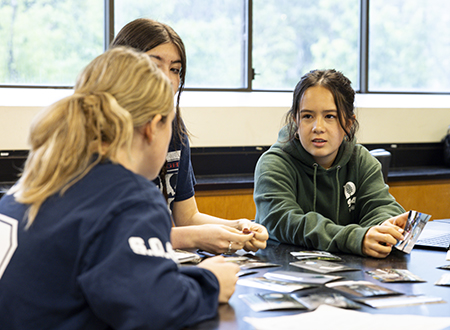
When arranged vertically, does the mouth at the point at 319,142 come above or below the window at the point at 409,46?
below

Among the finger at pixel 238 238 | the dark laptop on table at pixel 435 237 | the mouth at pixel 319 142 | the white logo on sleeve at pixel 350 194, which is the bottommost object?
the dark laptop on table at pixel 435 237

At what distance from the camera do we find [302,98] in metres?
1.89

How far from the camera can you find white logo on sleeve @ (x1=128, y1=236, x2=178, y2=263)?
79cm

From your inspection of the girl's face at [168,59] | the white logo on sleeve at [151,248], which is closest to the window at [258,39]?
the girl's face at [168,59]

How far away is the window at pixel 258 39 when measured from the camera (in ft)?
11.4

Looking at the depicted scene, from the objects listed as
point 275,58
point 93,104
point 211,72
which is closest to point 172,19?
point 211,72

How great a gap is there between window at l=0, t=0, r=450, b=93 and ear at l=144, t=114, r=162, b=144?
276 cm

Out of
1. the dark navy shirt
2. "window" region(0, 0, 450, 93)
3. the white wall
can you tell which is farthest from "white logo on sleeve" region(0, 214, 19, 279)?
"window" region(0, 0, 450, 93)

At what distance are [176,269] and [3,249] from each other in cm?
30

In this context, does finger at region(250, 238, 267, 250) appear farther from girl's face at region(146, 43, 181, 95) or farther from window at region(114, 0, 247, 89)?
window at region(114, 0, 247, 89)

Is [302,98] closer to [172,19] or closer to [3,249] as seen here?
[3,249]

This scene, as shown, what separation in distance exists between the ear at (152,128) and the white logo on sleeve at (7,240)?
28 cm

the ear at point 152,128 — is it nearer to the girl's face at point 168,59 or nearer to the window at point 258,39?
the girl's face at point 168,59

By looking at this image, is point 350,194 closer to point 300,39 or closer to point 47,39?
point 47,39
